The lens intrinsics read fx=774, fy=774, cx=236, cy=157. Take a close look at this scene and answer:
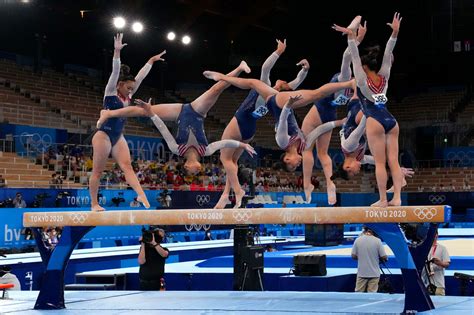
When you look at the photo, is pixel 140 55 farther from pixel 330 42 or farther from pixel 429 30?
pixel 429 30

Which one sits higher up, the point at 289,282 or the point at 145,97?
the point at 145,97

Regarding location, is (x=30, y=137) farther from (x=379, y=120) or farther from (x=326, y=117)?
(x=379, y=120)

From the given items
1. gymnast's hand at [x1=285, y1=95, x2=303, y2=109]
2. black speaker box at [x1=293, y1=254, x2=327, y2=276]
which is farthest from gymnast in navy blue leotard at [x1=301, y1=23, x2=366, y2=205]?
black speaker box at [x1=293, y1=254, x2=327, y2=276]

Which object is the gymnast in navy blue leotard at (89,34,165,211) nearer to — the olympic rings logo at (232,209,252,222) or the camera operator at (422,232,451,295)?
the olympic rings logo at (232,209,252,222)

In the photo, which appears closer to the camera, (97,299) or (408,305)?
(408,305)

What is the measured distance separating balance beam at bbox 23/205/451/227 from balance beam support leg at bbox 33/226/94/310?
223 millimetres

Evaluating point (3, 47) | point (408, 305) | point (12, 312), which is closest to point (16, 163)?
point (3, 47)

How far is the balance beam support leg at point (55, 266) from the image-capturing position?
336 inches

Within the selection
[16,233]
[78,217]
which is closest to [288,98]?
[78,217]

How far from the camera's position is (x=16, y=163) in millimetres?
21938

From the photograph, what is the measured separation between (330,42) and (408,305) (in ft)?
87.4

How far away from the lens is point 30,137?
23656mm

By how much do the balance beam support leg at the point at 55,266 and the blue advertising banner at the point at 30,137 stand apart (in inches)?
574

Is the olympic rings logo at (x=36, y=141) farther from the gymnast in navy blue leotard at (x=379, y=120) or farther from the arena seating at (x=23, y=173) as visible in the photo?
the gymnast in navy blue leotard at (x=379, y=120)
